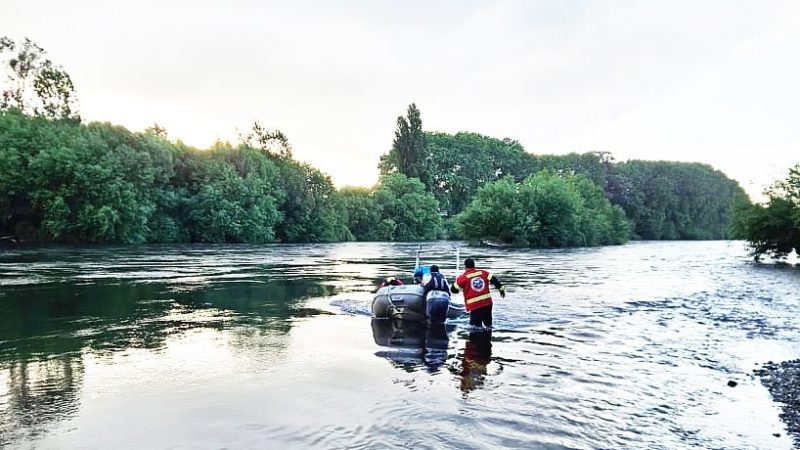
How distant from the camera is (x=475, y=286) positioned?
46.2 ft

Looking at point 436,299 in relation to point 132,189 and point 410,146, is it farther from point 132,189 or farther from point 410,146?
point 410,146

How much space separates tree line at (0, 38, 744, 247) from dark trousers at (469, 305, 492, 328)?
4379 cm

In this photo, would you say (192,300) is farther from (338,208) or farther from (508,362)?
(338,208)

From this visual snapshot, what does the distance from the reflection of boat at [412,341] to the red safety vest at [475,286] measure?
1.08 metres

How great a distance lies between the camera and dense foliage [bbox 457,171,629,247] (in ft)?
224

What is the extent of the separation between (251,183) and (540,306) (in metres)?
54.3

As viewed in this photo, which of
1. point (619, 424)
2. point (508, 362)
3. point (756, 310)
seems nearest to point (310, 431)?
point (619, 424)

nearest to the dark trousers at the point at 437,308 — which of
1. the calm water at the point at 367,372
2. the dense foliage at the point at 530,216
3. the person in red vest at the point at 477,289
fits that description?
the calm water at the point at 367,372

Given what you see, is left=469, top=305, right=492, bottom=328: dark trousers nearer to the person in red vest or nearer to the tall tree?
the person in red vest

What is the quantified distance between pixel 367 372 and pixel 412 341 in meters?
3.24

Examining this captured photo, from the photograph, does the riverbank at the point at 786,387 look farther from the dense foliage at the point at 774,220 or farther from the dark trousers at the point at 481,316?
the dense foliage at the point at 774,220

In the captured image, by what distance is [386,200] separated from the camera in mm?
94312

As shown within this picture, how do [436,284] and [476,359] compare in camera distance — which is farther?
[436,284]

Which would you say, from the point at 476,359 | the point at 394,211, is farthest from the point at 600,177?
the point at 476,359
